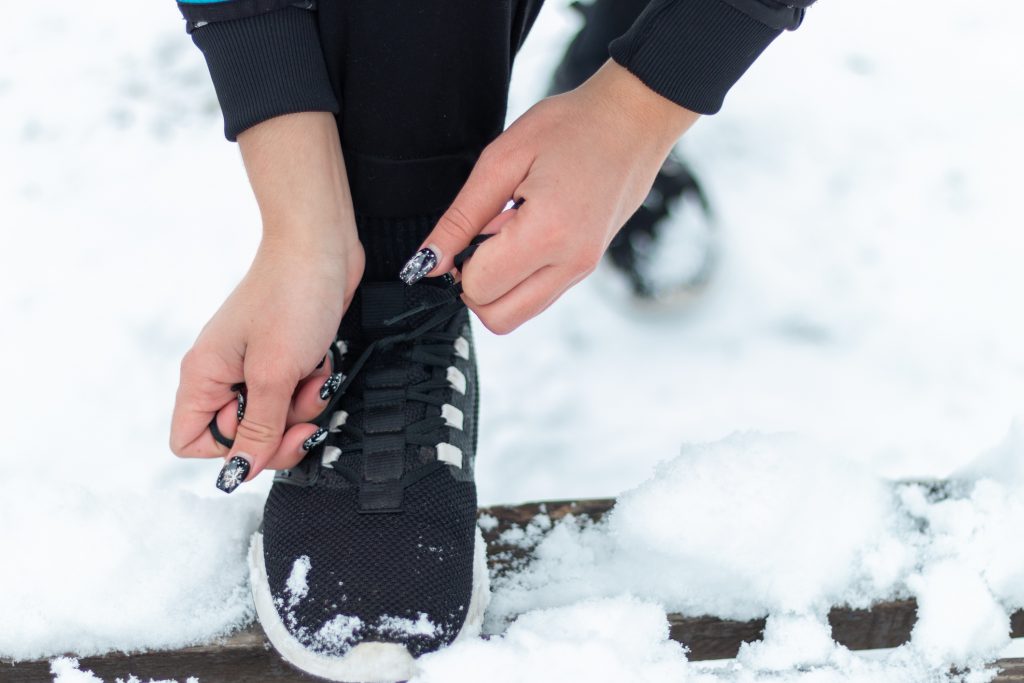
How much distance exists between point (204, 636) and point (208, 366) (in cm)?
25

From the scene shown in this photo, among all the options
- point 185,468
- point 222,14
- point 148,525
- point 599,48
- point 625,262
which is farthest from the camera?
point 625,262

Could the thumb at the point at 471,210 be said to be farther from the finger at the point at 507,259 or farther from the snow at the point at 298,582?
the snow at the point at 298,582

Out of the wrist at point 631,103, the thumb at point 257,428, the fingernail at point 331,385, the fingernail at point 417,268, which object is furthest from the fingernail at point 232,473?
the wrist at point 631,103

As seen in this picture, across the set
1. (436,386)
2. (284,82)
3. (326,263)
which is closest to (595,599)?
(436,386)

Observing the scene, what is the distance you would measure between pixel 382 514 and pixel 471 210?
28cm

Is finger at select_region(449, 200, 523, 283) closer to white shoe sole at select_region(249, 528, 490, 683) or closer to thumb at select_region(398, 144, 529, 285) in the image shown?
thumb at select_region(398, 144, 529, 285)

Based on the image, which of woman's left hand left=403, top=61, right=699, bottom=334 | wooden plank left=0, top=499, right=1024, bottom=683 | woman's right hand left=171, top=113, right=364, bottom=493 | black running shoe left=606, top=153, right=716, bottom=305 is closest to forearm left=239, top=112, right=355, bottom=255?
woman's right hand left=171, top=113, right=364, bottom=493

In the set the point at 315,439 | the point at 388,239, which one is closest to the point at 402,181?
the point at 388,239

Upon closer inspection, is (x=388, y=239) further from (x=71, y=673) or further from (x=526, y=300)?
(x=71, y=673)

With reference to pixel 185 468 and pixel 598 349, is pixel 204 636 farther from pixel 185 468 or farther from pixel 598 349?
pixel 598 349

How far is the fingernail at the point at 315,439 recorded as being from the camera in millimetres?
843

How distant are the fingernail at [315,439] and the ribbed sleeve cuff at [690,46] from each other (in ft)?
1.41

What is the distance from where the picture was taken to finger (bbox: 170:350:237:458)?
0.76 metres

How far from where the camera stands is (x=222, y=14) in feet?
2.47
